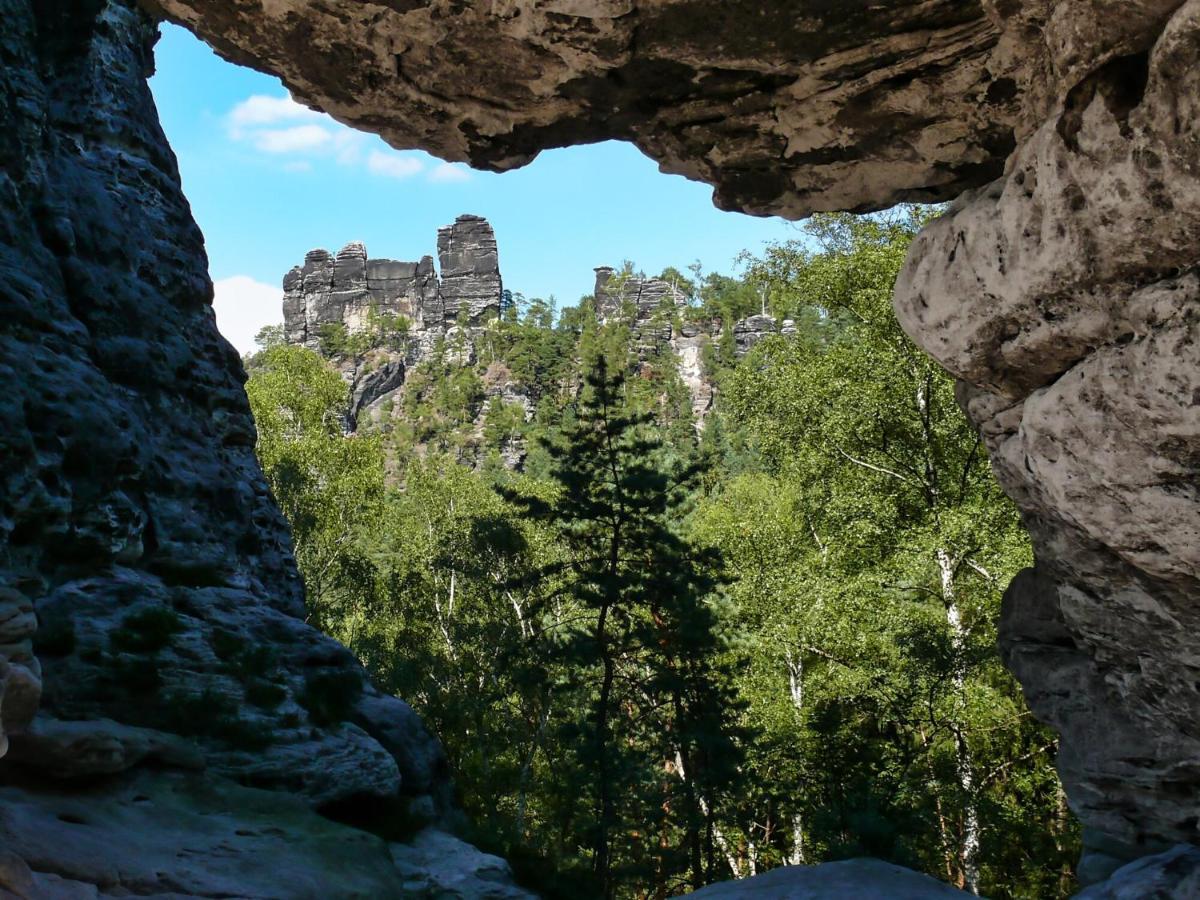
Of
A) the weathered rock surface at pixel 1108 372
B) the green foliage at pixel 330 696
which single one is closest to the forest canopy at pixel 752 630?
the green foliage at pixel 330 696

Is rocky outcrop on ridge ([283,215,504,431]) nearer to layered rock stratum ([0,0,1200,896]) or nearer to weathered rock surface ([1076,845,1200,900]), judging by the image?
layered rock stratum ([0,0,1200,896])

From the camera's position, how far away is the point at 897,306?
25.6 ft

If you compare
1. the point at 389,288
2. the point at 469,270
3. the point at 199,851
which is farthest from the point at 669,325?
the point at 199,851

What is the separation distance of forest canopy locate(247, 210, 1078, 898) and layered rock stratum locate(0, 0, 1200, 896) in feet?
11.2

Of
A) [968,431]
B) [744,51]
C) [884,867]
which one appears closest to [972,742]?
[968,431]

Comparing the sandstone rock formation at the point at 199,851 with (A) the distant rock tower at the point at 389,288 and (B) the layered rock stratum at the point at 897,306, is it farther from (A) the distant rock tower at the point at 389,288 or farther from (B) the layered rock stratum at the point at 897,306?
(A) the distant rock tower at the point at 389,288

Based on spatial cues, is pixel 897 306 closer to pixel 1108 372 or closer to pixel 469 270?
pixel 1108 372

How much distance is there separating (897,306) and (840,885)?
5026 mm

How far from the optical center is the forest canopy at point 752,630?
14859 millimetres

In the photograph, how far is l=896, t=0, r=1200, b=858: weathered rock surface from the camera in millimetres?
5391

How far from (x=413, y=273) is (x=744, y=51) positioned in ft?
365

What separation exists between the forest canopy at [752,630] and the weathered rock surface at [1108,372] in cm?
360

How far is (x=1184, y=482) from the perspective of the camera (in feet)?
19.3

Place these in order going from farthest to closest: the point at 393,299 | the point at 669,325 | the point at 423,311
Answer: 1. the point at 393,299
2. the point at 423,311
3. the point at 669,325
